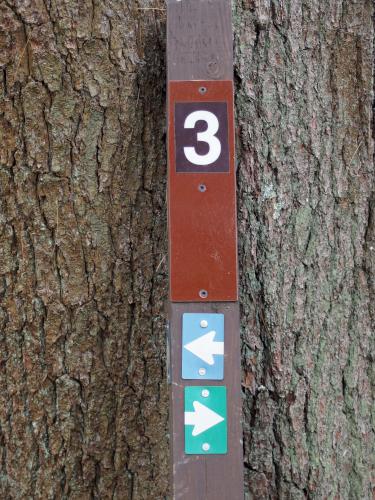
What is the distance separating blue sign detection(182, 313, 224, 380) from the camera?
180cm

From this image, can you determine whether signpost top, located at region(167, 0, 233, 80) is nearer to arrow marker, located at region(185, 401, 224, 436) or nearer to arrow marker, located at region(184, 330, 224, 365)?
arrow marker, located at region(184, 330, 224, 365)

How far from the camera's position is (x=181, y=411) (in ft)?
5.87

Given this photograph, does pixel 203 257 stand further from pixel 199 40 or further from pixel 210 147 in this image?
pixel 199 40

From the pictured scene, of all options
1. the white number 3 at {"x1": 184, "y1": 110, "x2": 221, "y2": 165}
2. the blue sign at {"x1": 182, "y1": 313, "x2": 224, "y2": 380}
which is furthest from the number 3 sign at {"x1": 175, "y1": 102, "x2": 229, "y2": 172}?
the blue sign at {"x1": 182, "y1": 313, "x2": 224, "y2": 380}

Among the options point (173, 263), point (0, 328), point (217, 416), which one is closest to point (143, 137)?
point (173, 263)

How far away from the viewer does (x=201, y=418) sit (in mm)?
1790

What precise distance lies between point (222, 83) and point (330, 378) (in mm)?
1005

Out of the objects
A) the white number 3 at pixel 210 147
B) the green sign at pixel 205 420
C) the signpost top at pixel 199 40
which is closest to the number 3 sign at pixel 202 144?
the white number 3 at pixel 210 147

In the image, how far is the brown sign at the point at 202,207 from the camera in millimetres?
1826

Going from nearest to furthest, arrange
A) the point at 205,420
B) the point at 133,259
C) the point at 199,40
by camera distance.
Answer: the point at 205,420 → the point at 199,40 → the point at 133,259

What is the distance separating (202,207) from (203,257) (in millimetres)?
141

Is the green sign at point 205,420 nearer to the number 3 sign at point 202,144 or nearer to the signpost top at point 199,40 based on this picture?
the number 3 sign at point 202,144

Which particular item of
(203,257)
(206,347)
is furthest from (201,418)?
(203,257)

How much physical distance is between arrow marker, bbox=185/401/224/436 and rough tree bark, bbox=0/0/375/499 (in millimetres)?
269
